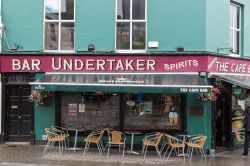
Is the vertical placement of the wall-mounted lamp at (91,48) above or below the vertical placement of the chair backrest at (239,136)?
above

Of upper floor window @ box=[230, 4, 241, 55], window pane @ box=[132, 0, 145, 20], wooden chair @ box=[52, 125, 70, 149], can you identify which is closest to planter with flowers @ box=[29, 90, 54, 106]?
wooden chair @ box=[52, 125, 70, 149]

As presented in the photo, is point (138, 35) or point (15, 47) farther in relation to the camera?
point (15, 47)

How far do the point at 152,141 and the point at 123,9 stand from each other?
497cm

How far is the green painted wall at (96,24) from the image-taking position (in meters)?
17.0

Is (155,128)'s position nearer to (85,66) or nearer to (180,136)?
(180,136)

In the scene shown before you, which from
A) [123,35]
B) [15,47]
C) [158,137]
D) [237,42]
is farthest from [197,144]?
[15,47]

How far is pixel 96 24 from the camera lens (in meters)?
17.1

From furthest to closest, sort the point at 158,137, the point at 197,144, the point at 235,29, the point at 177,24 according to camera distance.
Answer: the point at 235,29 < the point at 177,24 < the point at 158,137 < the point at 197,144

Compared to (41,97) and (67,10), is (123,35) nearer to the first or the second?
(67,10)

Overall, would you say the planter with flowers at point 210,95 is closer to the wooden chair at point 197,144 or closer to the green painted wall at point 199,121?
the green painted wall at point 199,121

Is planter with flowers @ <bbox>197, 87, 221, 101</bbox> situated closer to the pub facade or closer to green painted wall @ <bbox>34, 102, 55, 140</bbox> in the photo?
the pub facade

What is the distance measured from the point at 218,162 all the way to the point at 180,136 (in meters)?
2.05

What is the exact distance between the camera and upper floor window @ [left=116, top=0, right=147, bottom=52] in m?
17.1

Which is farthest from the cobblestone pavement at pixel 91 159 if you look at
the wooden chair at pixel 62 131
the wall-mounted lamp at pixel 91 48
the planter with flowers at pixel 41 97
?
the wall-mounted lamp at pixel 91 48
